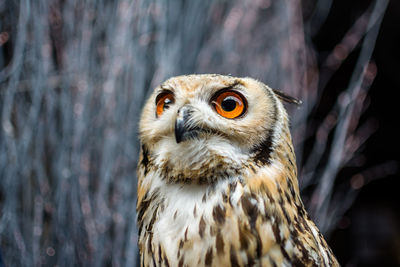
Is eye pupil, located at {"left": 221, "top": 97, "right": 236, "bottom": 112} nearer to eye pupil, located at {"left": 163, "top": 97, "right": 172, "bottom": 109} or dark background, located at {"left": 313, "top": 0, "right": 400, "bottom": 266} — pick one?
eye pupil, located at {"left": 163, "top": 97, "right": 172, "bottom": 109}

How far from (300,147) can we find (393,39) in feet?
3.60

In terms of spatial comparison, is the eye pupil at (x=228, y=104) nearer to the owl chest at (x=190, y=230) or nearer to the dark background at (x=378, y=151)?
the owl chest at (x=190, y=230)

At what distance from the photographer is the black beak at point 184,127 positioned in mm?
638

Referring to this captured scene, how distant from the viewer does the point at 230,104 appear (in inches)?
26.7

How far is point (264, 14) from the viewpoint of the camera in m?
1.68

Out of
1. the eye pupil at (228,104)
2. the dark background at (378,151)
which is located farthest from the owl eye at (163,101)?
the dark background at (378,151)

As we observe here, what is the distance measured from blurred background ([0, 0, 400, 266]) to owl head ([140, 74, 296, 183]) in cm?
58

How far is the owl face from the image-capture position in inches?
25.6

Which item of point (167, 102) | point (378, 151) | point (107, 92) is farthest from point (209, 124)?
point (378, 151)

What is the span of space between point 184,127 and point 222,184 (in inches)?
4.8

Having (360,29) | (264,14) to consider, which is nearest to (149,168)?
(264,14)

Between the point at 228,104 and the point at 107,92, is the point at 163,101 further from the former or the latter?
the point at 107,92

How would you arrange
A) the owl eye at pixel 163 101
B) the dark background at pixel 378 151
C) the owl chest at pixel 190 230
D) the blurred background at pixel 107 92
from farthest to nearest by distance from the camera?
the dark background at pixel 378 151 → the blurred background at pixel 107 92 → the owl eye at pixel 163 101 → the owl chest at pixel 190 230

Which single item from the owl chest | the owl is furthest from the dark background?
the owl chest
